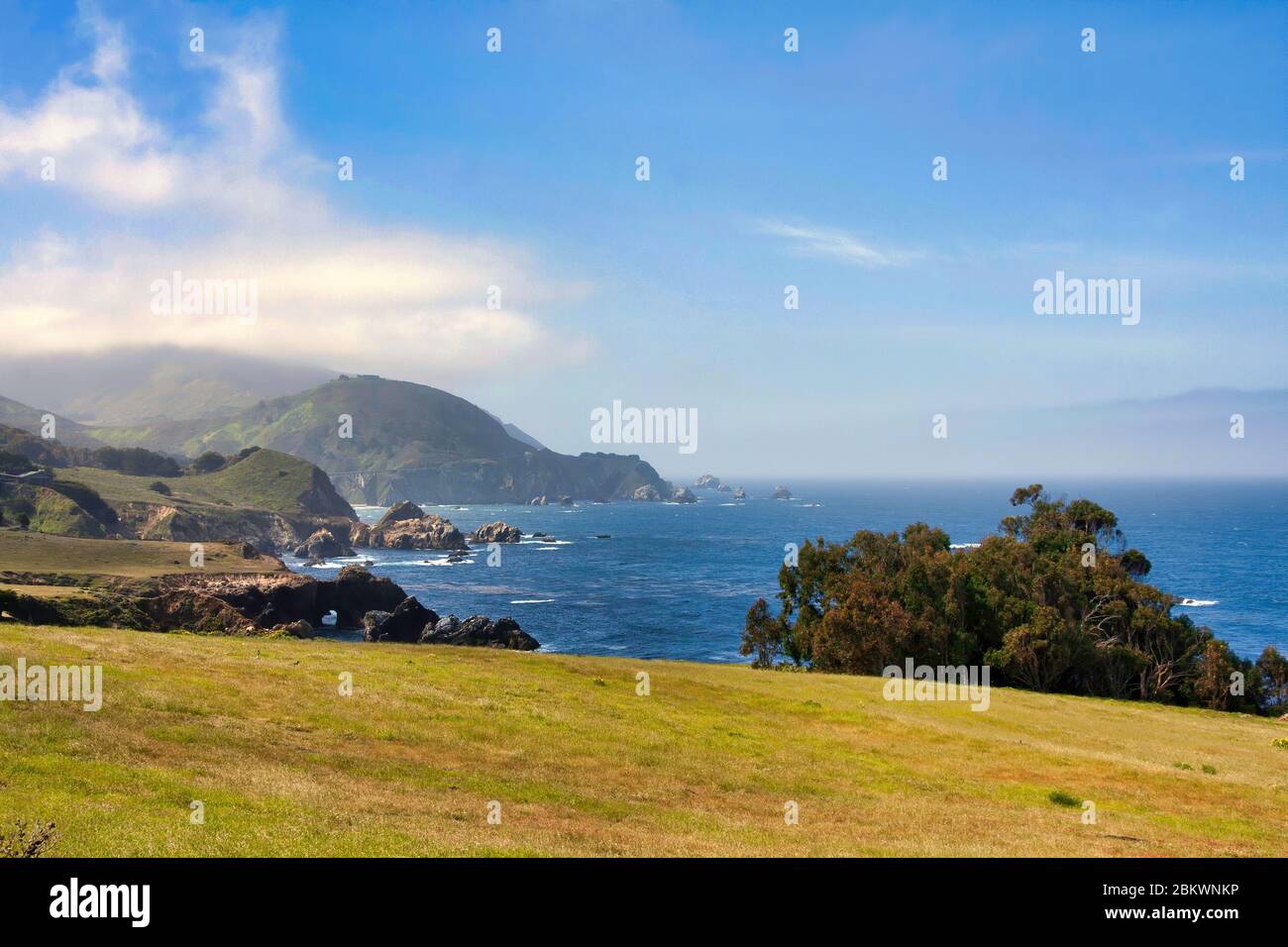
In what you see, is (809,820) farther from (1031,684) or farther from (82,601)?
(82,601)

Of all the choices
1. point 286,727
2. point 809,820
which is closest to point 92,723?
point 286,727

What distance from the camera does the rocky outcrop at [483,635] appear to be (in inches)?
4235

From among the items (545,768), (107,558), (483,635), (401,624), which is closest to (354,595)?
(401,624)

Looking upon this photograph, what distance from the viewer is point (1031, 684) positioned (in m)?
71.2

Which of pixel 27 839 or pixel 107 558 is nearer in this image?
pixel 27 839

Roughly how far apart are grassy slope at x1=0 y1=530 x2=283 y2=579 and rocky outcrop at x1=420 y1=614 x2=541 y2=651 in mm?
62349

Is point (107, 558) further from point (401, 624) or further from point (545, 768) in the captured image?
point (545, 768)

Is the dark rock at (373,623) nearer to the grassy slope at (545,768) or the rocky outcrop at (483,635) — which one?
the rocky outcrop at (483,635)

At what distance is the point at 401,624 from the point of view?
12319 cm

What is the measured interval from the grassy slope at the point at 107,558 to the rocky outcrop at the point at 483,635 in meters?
62.3

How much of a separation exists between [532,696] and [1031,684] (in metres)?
52.4

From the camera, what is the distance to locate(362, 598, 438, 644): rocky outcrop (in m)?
122

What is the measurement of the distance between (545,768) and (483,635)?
86465mm

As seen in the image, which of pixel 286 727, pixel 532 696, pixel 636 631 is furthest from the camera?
pixel 636 631
